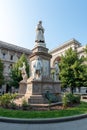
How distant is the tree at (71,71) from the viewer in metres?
29.2

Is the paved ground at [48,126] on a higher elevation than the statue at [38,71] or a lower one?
lower

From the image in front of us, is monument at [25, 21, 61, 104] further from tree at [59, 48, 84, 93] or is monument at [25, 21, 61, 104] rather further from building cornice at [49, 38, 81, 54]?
building cornice at [49, 38, 81, 54]

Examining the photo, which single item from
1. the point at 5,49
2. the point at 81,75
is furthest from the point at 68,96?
the point at 5,49

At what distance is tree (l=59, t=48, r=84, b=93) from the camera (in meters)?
29.2

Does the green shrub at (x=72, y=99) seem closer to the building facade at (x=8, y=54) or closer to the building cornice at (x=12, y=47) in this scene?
the building facade at (x=8, y=54)

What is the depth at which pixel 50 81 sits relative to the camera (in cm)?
1656

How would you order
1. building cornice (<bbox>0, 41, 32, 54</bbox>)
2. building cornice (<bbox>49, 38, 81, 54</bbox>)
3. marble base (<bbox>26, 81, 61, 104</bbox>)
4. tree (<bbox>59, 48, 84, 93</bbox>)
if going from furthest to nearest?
building cornice (<bbox>49, 38, 81, 54</bbox>), building cornice (<bbox>0, 41, 32, 54</bbox>), tree (<bbox>59, 48, 84, 93</bbox>), marble base (<bbox>26, 81, 61, 104</bbox>)

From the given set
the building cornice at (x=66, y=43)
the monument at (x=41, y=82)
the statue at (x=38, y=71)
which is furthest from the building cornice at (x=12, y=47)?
the statue at (x=38, y=71)

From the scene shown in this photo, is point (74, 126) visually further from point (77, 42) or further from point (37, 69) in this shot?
point (77, 42)

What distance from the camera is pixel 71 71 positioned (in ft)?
98.7

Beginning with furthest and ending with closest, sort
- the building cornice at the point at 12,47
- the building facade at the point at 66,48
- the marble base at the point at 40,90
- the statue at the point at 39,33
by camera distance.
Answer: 1. the building facade at the point at 66,48
2. the building cornice at the point at 12,47
3. the statue at the point at 39,33
4. the marble base at the point at 40,90

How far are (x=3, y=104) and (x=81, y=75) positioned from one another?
725 inches

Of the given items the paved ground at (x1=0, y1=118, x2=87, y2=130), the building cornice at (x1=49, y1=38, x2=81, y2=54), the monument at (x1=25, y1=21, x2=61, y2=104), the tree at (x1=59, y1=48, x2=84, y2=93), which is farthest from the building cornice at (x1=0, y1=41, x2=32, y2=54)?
the paved ground at (x1=0, y1=118, x2=87, y2=130)

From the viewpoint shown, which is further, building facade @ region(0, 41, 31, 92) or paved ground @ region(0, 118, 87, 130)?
building facade @ region(0, 41, 31, 92)
